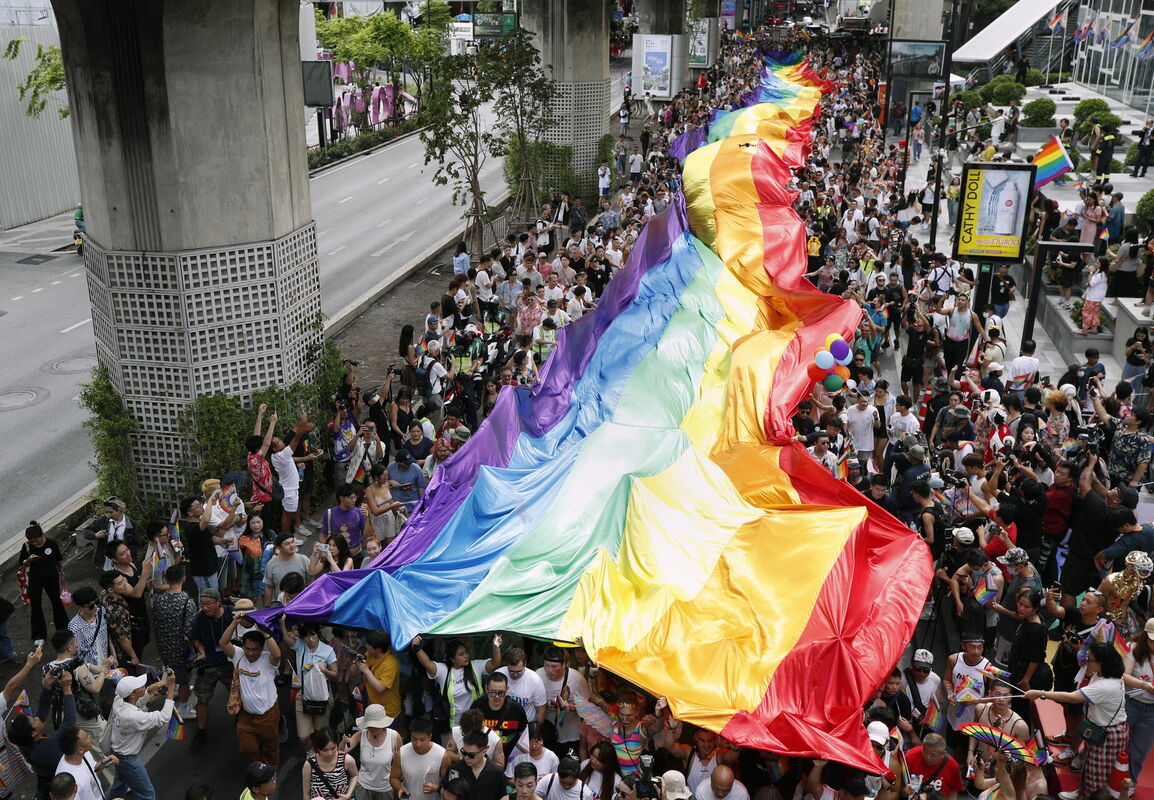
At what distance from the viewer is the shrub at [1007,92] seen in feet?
120

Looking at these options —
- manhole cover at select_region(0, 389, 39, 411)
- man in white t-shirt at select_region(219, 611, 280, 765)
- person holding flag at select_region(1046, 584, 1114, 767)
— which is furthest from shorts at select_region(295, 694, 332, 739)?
manhole cover at select_region(0, 389, 39, 411)

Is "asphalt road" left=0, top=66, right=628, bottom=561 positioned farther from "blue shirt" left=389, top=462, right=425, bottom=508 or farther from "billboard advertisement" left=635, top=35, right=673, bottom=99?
"billboard advertisement" left=635, top=35, right=673, bottom=99

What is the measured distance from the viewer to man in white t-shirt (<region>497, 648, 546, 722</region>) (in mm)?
8914

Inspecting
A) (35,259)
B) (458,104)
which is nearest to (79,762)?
(458,104)

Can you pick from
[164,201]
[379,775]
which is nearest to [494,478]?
[379,775]

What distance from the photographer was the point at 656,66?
3766 centimetres

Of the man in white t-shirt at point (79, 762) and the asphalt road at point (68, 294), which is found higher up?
the man in white t-shirt at point (79, 762)

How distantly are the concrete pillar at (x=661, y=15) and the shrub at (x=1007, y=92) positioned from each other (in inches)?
517

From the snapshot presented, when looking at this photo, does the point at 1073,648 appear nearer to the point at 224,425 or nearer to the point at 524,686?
the point at 524,686

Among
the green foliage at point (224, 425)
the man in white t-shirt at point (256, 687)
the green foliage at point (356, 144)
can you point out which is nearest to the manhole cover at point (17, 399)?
the green foliage at point (224, 425)

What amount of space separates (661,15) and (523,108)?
19.3 m

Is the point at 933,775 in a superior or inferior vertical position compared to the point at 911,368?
inferior

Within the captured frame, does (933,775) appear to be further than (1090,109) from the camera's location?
No

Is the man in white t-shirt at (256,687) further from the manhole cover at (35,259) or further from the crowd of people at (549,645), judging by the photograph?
the manhole cover at (35,259)
